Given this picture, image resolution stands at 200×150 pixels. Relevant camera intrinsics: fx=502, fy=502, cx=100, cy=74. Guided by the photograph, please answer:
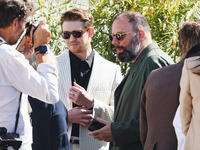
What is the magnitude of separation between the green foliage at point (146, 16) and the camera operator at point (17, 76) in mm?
2620

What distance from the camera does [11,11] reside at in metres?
3.00

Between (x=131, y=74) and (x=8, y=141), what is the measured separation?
1.47 meters

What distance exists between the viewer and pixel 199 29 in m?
3.04

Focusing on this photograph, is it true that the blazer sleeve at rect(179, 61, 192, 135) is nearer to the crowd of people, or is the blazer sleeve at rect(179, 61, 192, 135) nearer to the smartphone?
the crowd of people

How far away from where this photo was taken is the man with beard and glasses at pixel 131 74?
372cm

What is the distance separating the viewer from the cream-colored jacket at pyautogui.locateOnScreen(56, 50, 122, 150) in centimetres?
431

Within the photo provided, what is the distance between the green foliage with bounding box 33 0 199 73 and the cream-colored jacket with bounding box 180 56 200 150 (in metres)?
2.82

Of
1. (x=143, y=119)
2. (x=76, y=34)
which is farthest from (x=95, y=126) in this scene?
(x=76, y=34)

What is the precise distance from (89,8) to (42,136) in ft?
8.40

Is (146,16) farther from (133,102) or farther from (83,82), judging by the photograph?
(133,102)

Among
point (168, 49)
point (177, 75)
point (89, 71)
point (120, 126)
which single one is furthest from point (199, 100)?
point (168, 49)

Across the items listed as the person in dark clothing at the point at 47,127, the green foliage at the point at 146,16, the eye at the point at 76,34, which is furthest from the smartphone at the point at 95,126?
the green foliage at the point at 146,16

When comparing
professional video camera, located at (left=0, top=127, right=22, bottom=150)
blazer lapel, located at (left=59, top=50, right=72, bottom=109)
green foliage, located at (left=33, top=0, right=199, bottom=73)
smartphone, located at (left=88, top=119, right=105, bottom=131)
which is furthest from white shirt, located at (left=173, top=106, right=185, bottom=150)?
green foliage, located at (left=33, top=0, right=199, bottom=73)

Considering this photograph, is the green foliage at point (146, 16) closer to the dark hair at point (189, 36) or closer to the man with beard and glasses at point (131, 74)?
the man with beard and glasses at point (131, 74)
